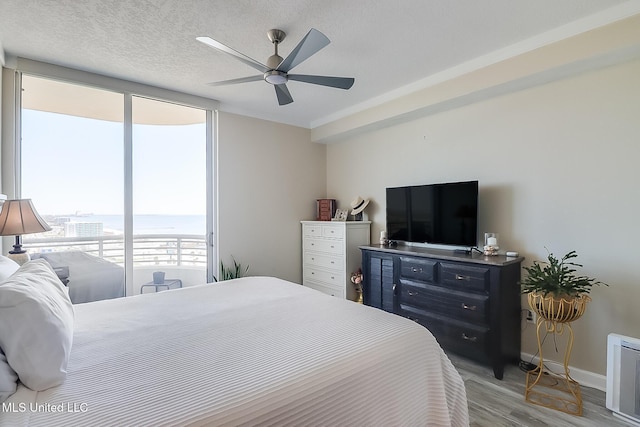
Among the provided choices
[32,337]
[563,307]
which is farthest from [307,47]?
[563,307]

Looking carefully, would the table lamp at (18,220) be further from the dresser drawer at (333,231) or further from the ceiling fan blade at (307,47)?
the dresser drawer at (333,231)

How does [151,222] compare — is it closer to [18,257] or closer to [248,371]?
[18,257]

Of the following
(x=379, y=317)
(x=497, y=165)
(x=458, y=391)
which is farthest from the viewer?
(x=497, y=165)

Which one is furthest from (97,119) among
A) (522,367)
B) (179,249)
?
(522,367)

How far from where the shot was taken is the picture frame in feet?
14.2

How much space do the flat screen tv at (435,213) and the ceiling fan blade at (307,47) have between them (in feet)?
6.12

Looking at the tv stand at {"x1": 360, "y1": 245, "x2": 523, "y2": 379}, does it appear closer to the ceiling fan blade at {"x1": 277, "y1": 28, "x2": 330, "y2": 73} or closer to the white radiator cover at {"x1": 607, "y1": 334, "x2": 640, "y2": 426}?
the white radiator cover at {"x1": 607, "y1": 334, "x2": 640, "y2": 426}

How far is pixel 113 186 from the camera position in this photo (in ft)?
10.6

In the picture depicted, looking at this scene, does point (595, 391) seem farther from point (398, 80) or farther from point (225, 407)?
point (398, 80)

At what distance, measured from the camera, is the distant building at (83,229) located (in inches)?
118

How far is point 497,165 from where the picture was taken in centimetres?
291

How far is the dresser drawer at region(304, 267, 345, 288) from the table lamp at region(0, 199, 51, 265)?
116 inches

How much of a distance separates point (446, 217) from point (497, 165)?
0.68m

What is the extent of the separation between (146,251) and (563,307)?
3.88 metres
